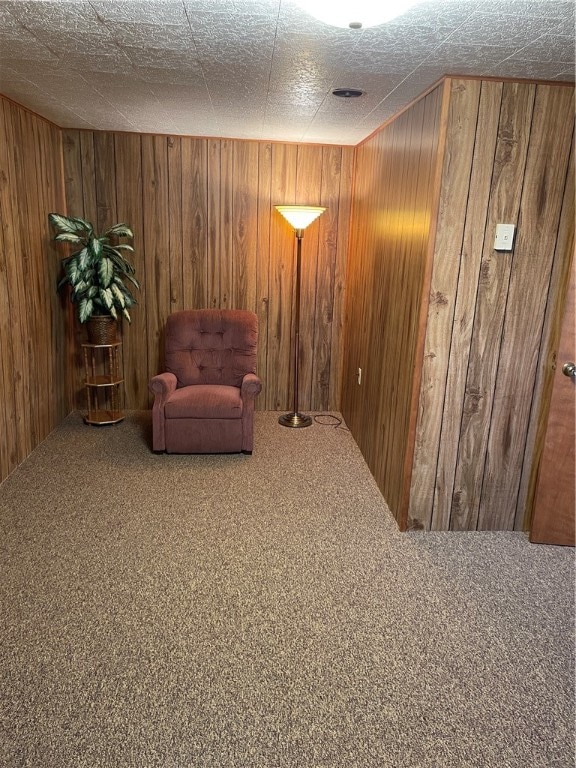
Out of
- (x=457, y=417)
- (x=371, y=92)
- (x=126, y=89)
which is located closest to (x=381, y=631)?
(x=457, y=417)

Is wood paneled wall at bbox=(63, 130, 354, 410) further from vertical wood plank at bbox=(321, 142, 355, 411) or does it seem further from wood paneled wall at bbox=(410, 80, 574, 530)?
wood paneled wall at bbox=(410, 80, 574, 530)

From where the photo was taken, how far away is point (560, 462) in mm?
2824

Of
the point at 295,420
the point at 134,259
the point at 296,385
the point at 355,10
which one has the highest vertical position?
the point at 355,10

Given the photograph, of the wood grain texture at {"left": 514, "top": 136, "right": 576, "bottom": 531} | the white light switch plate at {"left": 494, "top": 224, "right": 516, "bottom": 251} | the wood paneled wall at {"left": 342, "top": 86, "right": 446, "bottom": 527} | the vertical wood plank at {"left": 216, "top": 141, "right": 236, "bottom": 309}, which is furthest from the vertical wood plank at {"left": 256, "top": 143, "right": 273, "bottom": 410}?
the wood grain texture at {"left": 514, "top": 136, "right": 576, "bottom": 531}

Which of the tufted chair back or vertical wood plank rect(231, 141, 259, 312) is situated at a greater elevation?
vertical wood plank rect(231, 141, 259, 312)

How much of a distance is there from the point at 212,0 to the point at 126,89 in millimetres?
1408

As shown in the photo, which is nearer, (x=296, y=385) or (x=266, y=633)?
(x=266, y=633)

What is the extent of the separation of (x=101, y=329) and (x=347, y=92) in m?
2.48

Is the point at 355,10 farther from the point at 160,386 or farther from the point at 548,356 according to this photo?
the point at 160,386

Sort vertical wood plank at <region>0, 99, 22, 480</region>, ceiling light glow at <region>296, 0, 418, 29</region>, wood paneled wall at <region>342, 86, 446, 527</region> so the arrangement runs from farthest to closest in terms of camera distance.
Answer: vertical wood plank at <region>0, 99, 22, 480</region>, wood paneled wall at <region>342, 86, 446, 527</region>, ceiling light glow at <region>296, 0, 418, 29</region>

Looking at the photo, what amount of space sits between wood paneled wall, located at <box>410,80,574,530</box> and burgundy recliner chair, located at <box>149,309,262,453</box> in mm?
1403

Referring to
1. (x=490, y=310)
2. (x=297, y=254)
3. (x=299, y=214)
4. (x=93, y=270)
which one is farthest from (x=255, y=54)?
(x=93, y=270)

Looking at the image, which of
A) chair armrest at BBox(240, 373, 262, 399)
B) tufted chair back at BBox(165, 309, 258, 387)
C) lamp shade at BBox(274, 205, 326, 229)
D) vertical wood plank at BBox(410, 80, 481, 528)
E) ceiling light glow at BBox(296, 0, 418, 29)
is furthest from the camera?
tufted chair back at BBox(165, 309, 258, 387)

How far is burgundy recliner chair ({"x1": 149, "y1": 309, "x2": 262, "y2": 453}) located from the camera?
3.83 metres
